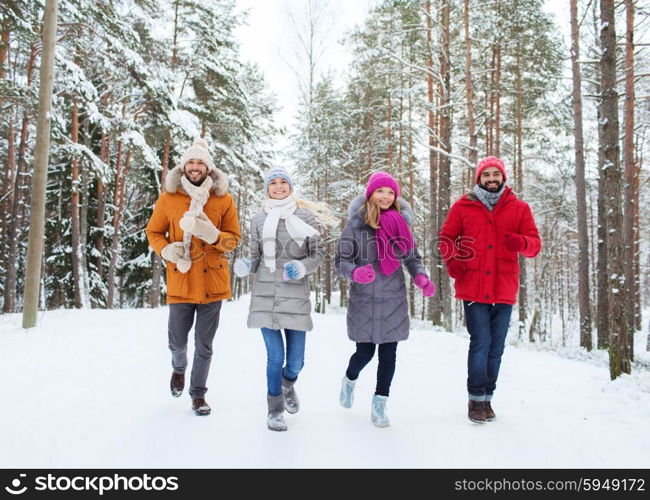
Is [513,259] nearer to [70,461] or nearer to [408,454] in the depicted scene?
[408,454]

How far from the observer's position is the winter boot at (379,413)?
11.5 feet

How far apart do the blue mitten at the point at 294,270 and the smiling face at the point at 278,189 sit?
0.66 m

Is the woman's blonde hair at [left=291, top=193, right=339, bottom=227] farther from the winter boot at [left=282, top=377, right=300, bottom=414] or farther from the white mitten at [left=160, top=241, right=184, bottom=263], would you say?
the winter boot at [left=282, top=377, right=300, bottom=414]

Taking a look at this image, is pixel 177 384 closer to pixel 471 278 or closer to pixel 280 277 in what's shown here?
pixel 280 277

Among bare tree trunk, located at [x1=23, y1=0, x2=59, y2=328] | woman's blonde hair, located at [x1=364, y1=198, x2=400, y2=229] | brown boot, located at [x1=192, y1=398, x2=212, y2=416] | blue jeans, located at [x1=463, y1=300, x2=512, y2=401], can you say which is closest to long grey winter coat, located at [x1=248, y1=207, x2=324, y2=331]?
woman's blonde hair, located at [x1=364, y1=198, x2=400, y2=229]

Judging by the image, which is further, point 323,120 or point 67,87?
point 323,120

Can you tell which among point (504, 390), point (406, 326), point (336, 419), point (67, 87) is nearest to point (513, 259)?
point (406, 326)

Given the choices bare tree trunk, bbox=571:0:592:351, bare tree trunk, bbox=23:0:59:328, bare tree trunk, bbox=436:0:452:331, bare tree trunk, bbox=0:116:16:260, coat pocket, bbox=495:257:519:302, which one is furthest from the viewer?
bare tree trunk, bbox=0:116:16:260

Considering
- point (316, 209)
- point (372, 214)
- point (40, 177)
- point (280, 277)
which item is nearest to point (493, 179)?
point (372, 214)

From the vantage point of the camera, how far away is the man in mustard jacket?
363 centimetres

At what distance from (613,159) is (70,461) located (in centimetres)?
656

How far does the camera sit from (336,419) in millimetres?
3662

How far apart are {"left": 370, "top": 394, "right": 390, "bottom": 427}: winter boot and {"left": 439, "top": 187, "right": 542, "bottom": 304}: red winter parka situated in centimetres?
117
